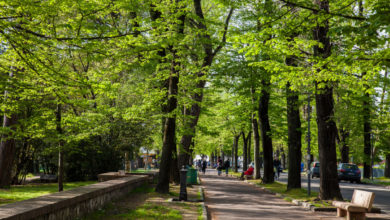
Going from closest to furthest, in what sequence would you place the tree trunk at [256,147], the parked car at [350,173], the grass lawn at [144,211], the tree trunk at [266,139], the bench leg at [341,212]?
the grass lawn at [144,211], the bench leg at [341,212], the tree trunk at [266,139], the tree trunk at [256,147], the parked car at [350,173]

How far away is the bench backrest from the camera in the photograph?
9.87 meters

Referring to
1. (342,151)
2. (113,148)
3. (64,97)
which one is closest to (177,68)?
(64,97)

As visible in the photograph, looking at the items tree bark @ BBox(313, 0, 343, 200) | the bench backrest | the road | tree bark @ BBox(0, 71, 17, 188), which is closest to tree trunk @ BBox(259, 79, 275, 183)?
the road

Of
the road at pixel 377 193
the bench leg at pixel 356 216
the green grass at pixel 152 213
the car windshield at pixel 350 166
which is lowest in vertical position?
the road at pixel 377 193

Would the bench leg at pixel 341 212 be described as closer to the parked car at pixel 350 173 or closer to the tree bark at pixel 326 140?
the tree bark at pixel 326 140

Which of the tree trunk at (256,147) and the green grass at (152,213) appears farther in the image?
the tree trunk at (256,147)

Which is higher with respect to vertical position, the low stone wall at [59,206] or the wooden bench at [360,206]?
the low stone wall at [59,206]

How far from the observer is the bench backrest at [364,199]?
987 cm

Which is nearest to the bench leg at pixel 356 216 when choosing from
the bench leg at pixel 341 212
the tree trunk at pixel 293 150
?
the bench leg at pixel 341 212

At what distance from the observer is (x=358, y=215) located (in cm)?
1020

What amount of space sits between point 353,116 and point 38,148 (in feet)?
73.1

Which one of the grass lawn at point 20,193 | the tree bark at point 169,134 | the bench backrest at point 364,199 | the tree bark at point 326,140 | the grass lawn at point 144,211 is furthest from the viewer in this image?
the tree bark at point 169,134

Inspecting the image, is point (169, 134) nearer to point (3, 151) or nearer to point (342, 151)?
point (3, 151)

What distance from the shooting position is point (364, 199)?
10.2m
